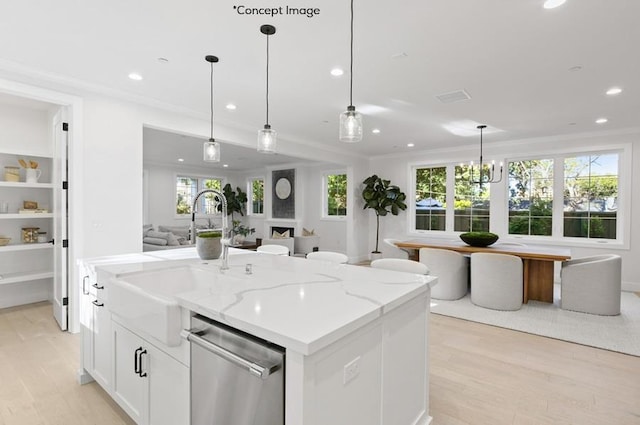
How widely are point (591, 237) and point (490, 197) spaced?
1713 millimetres

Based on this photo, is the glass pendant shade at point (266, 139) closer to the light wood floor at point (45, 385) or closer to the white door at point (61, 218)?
the light wood floor at point (45, 385)

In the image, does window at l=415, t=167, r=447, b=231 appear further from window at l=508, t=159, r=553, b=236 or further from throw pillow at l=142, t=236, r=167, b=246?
throw pillow at l=142, t=236, r=167, b=246

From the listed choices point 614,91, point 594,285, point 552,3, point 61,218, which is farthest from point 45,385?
point 614,91

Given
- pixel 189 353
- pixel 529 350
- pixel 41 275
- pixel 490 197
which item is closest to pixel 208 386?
pixel 189 353

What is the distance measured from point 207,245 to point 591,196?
6358 mm

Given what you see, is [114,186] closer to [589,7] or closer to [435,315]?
[435,315]

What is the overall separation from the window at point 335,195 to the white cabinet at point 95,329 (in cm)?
668

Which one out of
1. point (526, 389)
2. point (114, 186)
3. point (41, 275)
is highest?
point (114, 186)

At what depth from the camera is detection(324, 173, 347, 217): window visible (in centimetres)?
866

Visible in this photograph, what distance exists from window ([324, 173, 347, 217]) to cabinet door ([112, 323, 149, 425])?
698 centimetres

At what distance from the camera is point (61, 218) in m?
3.57

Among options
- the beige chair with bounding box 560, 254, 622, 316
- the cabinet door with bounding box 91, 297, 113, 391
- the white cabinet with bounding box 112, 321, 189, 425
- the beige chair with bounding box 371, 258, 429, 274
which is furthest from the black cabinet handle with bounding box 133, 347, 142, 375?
the beige chair with bounding box 560, 254, 622, 316

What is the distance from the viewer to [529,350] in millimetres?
3064

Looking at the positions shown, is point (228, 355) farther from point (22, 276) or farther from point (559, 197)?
point (559, 197)
